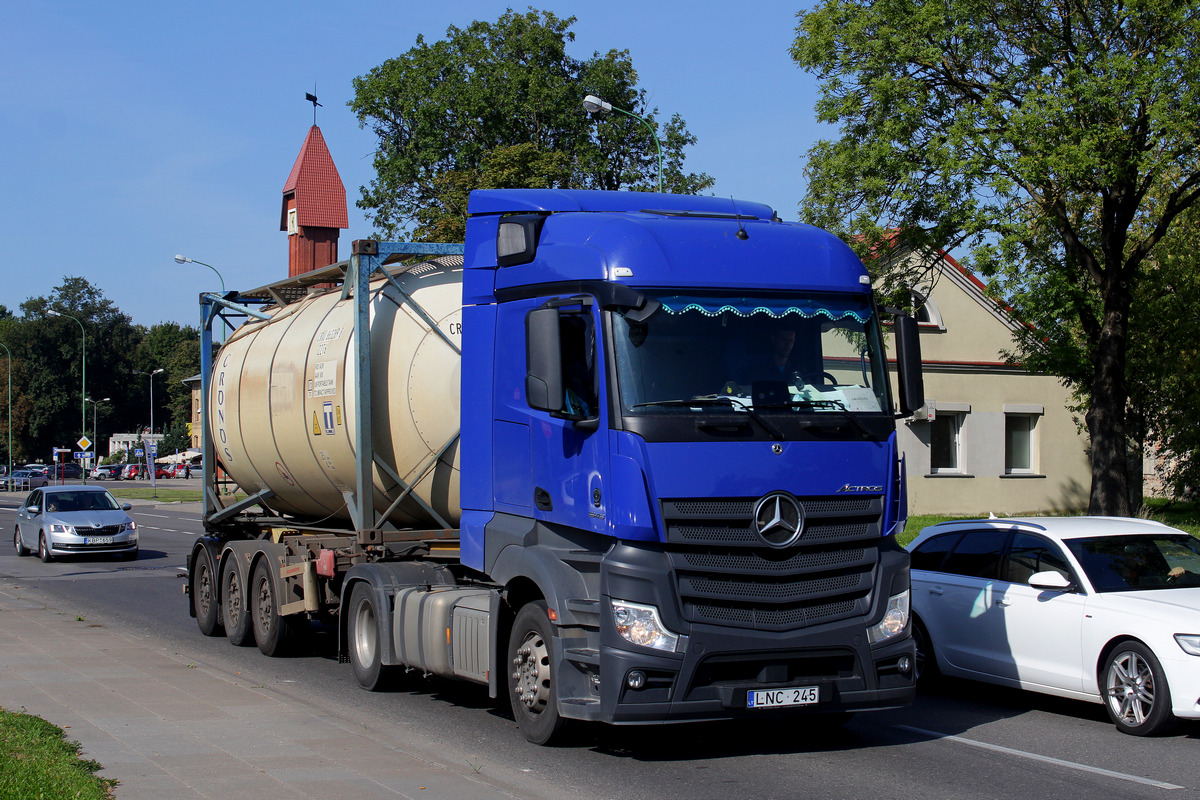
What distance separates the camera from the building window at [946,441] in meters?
32.3

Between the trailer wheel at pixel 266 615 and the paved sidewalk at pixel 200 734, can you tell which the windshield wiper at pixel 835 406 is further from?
the trailer wheel at pixel 266 615

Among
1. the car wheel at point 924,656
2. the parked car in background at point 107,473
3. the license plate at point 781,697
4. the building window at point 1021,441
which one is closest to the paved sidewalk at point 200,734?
the license plate at point 781,697

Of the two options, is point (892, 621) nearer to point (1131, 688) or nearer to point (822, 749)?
point (822, 749)

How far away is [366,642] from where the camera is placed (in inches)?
406

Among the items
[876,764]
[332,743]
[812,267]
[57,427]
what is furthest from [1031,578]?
[57,427]

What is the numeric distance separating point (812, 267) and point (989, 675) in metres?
3.99

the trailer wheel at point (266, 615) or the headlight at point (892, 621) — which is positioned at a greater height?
the headlight at point (892, 621)

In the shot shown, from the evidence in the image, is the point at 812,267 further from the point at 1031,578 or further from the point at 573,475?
the point at 1031,578

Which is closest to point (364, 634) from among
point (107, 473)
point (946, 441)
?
point (946, 441)

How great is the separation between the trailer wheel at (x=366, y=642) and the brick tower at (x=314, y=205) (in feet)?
154

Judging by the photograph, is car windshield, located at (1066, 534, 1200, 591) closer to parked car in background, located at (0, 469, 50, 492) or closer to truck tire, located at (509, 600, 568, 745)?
truck tire, located at (509, 600, 568, 745)

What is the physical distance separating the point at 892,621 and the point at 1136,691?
212 cm

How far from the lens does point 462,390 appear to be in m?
9.05

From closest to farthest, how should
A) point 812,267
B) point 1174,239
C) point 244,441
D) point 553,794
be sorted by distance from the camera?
point 553,794, point 812,267, point 244,441, point 1174,239
